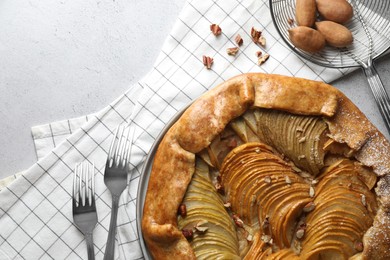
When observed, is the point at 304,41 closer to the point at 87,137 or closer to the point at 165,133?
the point at 165,133

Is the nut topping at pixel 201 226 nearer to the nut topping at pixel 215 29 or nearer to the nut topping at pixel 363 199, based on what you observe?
the nut topping at pixel 363 199

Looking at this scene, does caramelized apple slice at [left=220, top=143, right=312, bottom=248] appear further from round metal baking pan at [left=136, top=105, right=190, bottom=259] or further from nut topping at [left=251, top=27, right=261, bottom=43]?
nut topping at [left=251, top=27, right=261, bottom=43]

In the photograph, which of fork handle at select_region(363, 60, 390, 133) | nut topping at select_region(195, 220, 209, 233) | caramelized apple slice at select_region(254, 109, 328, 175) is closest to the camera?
nut topping at select_region(195, 220, 209, 233)

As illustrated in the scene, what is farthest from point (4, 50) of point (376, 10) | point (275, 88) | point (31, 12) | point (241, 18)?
point (376, 10)

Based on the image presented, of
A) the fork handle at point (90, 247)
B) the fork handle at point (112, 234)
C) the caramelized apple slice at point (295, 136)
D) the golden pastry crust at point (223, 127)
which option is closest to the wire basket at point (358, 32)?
the golden pastry crust at point (223, 127)

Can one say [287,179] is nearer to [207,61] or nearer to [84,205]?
[207,61]

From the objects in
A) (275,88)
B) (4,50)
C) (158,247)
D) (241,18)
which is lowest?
(158,247)

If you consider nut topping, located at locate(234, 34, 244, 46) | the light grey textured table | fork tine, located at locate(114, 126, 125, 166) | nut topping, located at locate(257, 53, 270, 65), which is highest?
the light grey textured table

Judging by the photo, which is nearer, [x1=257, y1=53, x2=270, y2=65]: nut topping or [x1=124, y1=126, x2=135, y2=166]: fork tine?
[x1=124, y1=126, x2=135, y2=166]: fork tine

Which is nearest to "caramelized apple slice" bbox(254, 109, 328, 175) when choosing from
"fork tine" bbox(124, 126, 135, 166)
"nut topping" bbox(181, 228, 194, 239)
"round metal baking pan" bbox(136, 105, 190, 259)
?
"round metal baking pan" bbox(136, 105, 190, 259)
